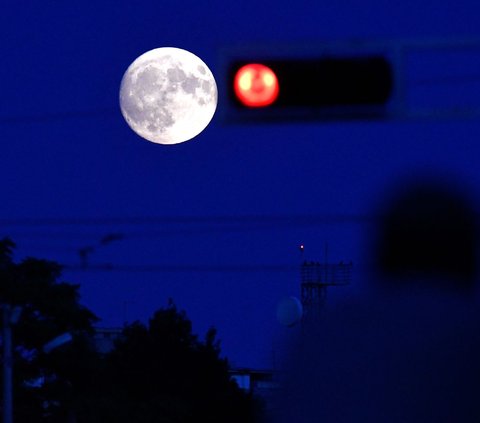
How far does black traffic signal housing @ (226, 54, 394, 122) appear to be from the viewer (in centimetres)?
798

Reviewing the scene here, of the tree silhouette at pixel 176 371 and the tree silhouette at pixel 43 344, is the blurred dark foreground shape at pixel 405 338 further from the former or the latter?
the tree silhouette at pixel 176 371

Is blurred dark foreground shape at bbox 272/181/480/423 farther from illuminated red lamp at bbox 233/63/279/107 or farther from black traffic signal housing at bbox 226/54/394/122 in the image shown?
illuminated red lamp at bbox 233/63/279/107

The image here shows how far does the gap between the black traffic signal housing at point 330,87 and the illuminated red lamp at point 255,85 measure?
0.02 m

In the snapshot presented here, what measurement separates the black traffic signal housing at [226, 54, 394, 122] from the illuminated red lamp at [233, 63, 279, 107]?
0.02 metres

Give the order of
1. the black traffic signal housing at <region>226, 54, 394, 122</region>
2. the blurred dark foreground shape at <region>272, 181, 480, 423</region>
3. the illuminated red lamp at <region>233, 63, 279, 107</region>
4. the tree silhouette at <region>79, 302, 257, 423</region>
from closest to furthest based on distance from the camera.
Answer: the blurred dark foreground shape at <region>272, 181, 480, 423</region>, the black traffic signal housing at <region>226, 54, 394, 122</region>, the illuminated red lamp at <region>233, 63, 279, 107</region>, the tree silhouette at <region>79, 302, 257, 423</region>

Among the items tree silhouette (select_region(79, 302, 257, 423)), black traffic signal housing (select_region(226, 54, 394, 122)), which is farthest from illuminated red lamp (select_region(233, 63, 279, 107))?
tree silhouette (select_region(79, 302, 257, 423))

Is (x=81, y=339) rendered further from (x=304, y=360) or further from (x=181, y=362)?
(x=304, y=360)

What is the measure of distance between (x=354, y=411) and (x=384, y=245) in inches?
13.2

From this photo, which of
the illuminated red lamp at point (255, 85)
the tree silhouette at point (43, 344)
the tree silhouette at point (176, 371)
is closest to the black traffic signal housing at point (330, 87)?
the illuminated red lamp at point (255, 85)

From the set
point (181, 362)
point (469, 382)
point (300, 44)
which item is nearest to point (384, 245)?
point (469, 382)

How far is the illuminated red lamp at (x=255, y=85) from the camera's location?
26.7 feet

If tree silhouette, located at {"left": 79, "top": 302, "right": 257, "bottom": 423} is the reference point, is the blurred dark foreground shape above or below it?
below

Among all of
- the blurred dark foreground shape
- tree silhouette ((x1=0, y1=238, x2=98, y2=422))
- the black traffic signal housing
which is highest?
tree silhouette ((x1=0, y1=238, x2=98, y2=422))

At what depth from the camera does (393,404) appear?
7.11 ft
